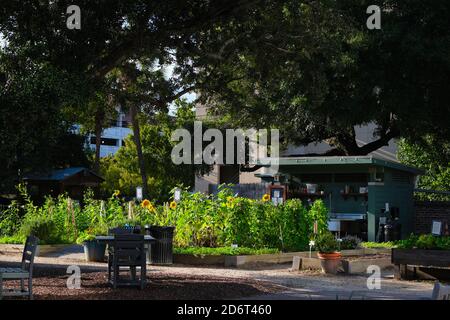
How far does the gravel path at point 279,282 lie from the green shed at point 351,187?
941 cm

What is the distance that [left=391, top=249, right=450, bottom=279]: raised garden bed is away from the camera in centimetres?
1388

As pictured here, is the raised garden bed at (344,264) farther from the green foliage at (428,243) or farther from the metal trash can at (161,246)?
the metal trash can at (161,246)

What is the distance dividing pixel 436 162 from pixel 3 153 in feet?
88.5

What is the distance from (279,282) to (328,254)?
6.98 ft

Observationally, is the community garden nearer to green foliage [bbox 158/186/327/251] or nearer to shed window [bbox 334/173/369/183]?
green foliage [bbox 158/186/327/251]

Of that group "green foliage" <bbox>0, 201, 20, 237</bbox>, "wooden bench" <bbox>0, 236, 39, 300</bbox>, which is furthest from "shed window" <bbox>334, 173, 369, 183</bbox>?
Answer: "wooden bench" <bbox>0, 236, 39, 300</bbox>

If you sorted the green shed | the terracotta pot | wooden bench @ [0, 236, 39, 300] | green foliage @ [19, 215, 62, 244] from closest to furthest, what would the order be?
1. wooden bench @ [0, 236, 39, 300]
2. the terracotta pot
3. green foliage @ [19, 215, 62, 244]
4. the green shed

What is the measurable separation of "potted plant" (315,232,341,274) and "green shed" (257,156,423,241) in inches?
371

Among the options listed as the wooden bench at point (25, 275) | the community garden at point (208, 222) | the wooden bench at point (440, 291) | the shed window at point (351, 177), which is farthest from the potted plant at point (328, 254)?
the shed window at point (351, 177)

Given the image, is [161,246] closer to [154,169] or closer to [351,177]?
[351,177]

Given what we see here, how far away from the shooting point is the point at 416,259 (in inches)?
559

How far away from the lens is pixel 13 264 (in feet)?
52.7

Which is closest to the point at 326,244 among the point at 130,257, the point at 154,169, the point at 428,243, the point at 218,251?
the point at 428,243

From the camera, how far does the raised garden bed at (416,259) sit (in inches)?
546
